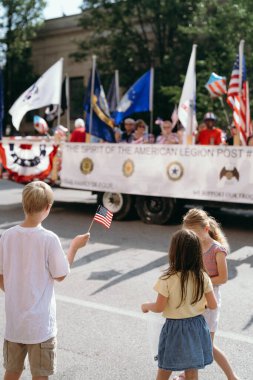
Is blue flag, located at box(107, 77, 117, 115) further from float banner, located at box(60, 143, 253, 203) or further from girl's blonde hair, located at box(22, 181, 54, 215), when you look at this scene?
girl's blonde hair, located at box(22, 181, 54, 215)

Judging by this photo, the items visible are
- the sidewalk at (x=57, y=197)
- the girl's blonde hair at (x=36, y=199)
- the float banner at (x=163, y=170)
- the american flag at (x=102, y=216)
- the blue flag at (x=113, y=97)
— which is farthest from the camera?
the blue flag at (x=113, y=97)

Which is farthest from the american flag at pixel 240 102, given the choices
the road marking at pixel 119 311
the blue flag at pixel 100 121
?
the road marking at pixel 119 311

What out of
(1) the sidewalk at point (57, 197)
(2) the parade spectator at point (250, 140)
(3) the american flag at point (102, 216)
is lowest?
(1) the sidewalk at point (57, 197)

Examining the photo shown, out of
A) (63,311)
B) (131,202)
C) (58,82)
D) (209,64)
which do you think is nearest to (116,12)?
(209,64)

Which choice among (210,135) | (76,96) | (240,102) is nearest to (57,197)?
(210,135)

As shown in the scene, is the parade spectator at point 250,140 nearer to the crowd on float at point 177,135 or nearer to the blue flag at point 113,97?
the crowd on float at point 177,135

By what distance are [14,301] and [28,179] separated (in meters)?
9.44

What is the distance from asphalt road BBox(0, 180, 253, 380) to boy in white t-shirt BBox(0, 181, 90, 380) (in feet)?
2.75

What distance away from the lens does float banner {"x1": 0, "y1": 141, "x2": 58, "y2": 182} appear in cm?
1221

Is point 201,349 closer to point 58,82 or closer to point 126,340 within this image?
point 126,340

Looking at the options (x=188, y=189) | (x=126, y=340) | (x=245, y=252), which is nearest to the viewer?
(x=126, y=340)

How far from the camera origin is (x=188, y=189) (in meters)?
10.4

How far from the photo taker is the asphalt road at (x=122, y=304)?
4191mm

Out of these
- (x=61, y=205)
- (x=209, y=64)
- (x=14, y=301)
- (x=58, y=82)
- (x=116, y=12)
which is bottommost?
(x=61, y=205)
